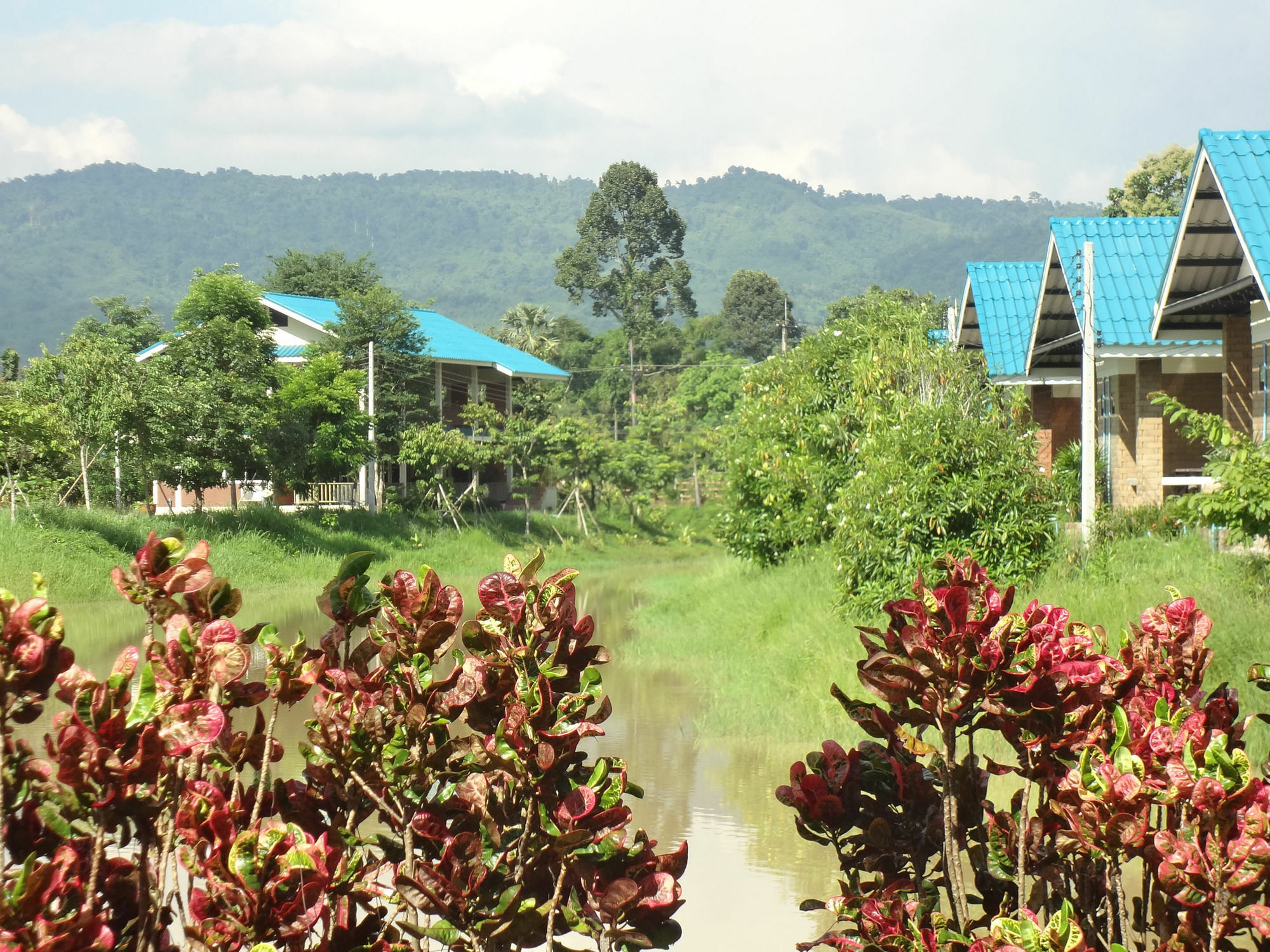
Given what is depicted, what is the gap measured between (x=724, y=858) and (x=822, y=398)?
939cm

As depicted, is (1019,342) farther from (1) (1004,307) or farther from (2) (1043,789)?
(2) (1043,789)

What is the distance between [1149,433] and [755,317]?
4709cm

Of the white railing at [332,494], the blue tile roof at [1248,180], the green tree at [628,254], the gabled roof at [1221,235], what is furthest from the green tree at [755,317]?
the blue tile roof at [1248,180]

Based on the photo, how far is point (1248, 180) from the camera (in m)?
9.07

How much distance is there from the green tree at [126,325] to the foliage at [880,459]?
82.6 feet

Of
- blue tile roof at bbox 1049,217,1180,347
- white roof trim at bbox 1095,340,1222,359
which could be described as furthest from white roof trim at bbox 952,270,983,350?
white roof trim at bbox 1095,340,1222,359

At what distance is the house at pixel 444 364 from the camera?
30219mm

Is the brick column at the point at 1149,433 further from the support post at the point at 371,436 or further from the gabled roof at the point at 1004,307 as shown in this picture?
the support post at the point at 371,436

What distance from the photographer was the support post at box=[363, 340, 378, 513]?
91.1 feet

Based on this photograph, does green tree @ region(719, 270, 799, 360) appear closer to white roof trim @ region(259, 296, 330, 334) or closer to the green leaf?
white roof trim @ region(259, 296, 330, 334)

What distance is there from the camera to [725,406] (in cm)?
4569

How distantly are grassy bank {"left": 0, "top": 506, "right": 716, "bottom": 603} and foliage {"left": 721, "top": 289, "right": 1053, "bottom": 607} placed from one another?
5.26 meters

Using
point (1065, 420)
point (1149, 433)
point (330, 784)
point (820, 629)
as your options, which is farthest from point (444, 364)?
point (330, 784)

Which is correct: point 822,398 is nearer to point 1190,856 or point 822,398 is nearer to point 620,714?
point 620,714
